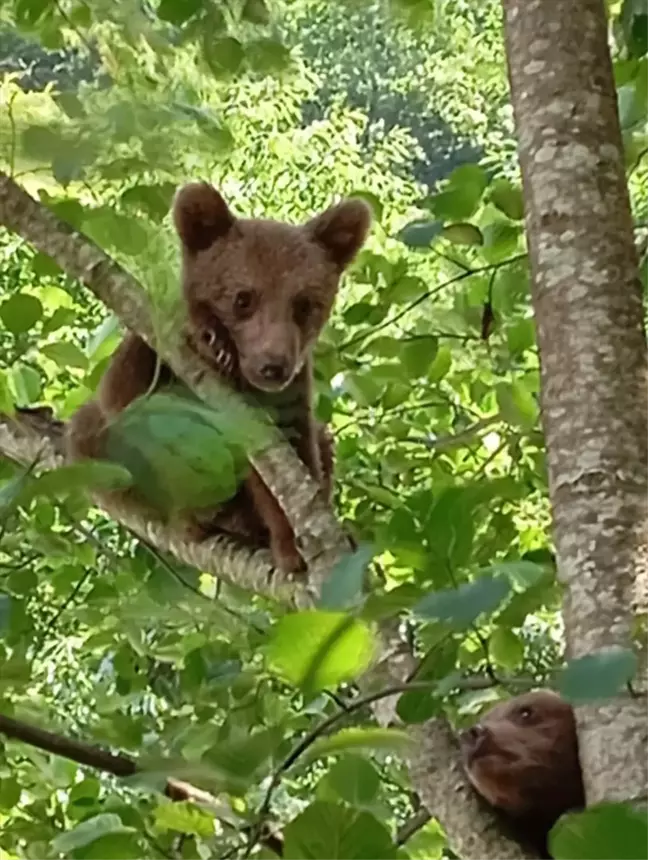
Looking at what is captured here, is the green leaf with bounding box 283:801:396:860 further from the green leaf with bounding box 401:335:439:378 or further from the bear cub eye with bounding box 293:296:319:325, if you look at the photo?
the bear cub eye with bounding box 293:296:319:325

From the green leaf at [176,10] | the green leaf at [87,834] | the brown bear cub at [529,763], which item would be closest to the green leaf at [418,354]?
the green leaf at [176,10]

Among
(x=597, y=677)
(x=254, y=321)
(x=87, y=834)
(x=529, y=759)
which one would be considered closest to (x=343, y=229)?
(x=254, y=321)

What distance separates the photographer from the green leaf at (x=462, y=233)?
1.70 m

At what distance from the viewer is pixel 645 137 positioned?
1.78 metres

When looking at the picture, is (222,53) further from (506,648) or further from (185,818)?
(185,818)

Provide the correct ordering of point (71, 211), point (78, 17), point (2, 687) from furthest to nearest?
point (78, 17) → point (71, 211) → point (2, 687)

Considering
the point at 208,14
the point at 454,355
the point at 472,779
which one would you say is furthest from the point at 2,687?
the point at 454,355

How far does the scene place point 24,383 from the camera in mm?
1920

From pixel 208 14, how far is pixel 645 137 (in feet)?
1.85

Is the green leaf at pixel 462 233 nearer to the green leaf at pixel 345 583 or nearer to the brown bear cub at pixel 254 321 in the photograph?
the brown bear cub at pixel 254 321

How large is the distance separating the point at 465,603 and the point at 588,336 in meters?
0.63

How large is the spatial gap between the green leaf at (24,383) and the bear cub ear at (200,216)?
32 cm

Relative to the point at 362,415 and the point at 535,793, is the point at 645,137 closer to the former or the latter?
the point at 362,415

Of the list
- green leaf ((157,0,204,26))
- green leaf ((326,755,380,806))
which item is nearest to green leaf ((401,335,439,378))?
green leaf ((157,0,204,26))
